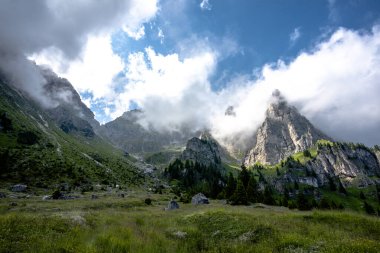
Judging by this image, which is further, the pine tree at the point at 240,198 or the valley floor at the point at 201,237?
the pine tree at the point at 240,198

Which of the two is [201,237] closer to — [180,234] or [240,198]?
[180,234]

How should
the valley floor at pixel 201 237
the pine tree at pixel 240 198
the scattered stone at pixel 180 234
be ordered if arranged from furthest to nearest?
the pine tree at pixel 240 198
the scattered stone at pixel 180 234
the valley floor at pixel 201 237

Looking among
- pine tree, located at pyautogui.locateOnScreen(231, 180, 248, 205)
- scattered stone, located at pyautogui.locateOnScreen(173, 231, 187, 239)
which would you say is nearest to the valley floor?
scattered stone, located at pyautogui.locateOnScreen(173, 231, 187, 239)

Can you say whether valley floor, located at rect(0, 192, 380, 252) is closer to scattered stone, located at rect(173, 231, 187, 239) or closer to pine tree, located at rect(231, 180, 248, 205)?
scattered stone, located at rect(173, 231, 187, 239)

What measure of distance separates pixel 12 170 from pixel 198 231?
9727cm

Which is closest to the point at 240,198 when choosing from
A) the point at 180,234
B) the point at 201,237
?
the point at 180,234

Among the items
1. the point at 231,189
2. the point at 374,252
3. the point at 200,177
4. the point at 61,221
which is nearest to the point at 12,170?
the point at 231,189

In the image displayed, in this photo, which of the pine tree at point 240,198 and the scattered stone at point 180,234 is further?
the pine tree at point 240,198

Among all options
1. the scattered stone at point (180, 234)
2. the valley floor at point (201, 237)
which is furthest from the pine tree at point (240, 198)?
the scattered stone at point (180, 234)

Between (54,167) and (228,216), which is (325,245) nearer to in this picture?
(228,216)

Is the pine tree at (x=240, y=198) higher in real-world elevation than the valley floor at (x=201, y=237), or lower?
higher

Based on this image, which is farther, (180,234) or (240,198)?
(240,198)

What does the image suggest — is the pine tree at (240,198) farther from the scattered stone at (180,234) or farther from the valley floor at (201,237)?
the scattered stone at (180,234)

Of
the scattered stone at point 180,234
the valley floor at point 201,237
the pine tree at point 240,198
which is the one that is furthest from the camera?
the pine tree at point 240,198
